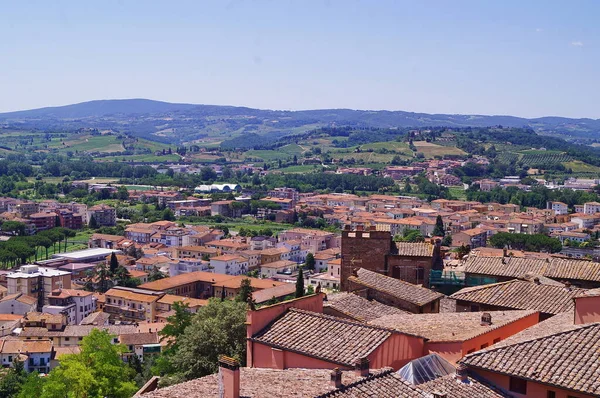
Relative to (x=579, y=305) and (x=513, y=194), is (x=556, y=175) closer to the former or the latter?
(x=513, y=194)

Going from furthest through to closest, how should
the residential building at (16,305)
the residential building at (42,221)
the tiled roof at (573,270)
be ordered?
the residential building at (42,221)
the residential building at (16,305)
the tiled roof at (573,270)

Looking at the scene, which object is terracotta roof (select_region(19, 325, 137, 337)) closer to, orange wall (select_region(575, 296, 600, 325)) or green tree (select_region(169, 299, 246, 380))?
green tree (select_region(169, 299, 246, 380))

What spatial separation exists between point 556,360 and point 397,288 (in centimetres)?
627

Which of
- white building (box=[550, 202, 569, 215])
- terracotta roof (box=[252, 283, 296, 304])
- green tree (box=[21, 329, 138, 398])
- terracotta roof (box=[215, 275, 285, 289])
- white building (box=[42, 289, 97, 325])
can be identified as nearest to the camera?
green tree (box=[21, 329, 138, 398])

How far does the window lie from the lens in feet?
29.3

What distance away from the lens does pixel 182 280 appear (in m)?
59.7

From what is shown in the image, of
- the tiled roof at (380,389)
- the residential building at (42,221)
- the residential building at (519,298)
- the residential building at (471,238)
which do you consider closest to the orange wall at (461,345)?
the tiled roof at (380,389)

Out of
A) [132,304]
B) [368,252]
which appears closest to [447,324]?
[368,252]

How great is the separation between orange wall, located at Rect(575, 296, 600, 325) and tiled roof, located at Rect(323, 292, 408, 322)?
3.82 metres

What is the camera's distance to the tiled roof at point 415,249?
17.8 metres

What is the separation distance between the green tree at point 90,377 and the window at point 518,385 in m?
10.00

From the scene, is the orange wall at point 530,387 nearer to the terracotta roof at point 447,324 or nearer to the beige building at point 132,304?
the terracotta roof at point 447,324

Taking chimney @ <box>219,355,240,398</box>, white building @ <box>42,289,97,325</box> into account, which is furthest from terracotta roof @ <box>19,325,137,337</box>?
chimney @ <box>219,355,240,398</box>

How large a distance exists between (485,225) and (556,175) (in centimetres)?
6839
